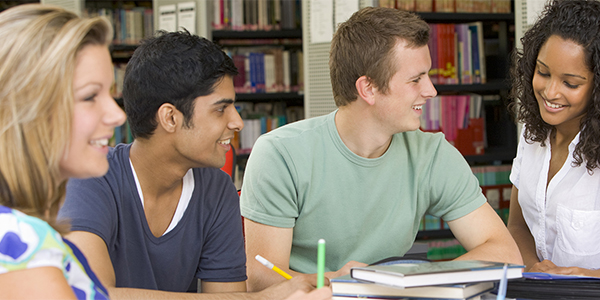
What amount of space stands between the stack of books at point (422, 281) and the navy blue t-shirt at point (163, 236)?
49 cm

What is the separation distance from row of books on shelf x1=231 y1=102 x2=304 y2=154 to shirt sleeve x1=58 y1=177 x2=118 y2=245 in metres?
2.67

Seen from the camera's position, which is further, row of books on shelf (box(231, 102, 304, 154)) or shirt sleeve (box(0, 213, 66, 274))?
row of books on shelf (box(231, 102, 304, 154))

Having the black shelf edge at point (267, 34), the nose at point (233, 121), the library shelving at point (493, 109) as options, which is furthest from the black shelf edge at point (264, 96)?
the nose at point (233, 121)

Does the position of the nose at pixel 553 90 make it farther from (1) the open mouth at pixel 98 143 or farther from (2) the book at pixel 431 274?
(1) the open mouth at pixel 98 143

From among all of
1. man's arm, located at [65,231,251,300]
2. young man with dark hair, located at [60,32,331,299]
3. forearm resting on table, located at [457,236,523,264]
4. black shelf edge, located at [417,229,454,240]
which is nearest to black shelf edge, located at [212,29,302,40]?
black shelf edge, located at [417,229,454,240]

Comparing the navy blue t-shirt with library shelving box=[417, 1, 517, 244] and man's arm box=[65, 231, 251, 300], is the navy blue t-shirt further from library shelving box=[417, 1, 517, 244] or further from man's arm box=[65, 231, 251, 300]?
library shelving box=[417, 1, 517, 244]

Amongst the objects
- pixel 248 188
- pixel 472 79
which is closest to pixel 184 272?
pixel 248 188

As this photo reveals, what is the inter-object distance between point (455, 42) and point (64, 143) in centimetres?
310

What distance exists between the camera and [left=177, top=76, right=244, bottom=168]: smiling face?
1271 mm

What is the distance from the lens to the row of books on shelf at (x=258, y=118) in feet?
12.9

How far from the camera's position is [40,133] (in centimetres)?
69

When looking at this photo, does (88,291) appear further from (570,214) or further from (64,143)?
(570,214)

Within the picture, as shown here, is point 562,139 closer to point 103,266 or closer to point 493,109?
point 103,266

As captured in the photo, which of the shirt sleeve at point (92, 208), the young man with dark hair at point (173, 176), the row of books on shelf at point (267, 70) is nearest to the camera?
the shirt sleeve at point (92, 208)
